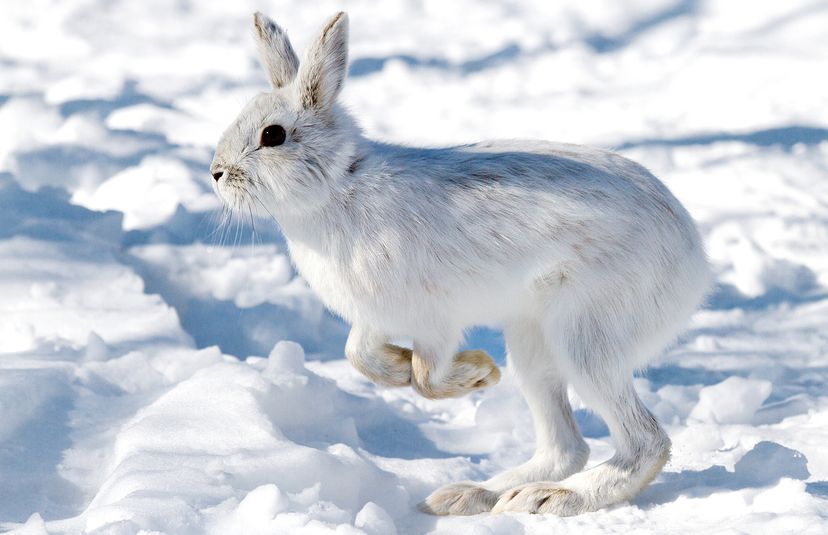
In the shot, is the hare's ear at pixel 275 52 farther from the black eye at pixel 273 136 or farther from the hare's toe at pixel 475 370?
the hare's toe at pixel 475 370

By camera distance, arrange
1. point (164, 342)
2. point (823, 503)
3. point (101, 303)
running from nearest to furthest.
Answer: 1. point (823, 503)
2. point (164, 342)
3. point (101, 303)

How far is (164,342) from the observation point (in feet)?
20.5

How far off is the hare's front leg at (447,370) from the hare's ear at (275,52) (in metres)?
1.14

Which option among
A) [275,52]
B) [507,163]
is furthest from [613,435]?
[275,52]

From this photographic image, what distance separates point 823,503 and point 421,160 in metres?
1.85

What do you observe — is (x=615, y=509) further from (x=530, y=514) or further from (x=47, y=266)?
(x=47, y=266)

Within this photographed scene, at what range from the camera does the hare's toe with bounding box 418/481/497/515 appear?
387 centimetres

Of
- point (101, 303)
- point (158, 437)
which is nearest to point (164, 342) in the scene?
point (101, 303)

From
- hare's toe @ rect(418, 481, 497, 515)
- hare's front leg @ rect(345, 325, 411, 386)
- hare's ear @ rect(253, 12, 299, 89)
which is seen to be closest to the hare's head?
hare's ear @ rect(253, 12, 299, 89)

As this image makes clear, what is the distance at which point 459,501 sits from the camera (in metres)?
3.88

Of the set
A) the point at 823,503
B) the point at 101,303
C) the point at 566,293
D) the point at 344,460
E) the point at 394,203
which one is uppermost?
the point at 101,303

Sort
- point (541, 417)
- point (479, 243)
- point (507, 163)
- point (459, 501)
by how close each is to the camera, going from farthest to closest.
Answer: point (541, 417) < point (459, 501) < point (507, 163) < point (479, 243)

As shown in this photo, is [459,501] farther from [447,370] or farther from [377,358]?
[377,358]

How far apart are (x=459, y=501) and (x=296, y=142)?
4.88 feet
